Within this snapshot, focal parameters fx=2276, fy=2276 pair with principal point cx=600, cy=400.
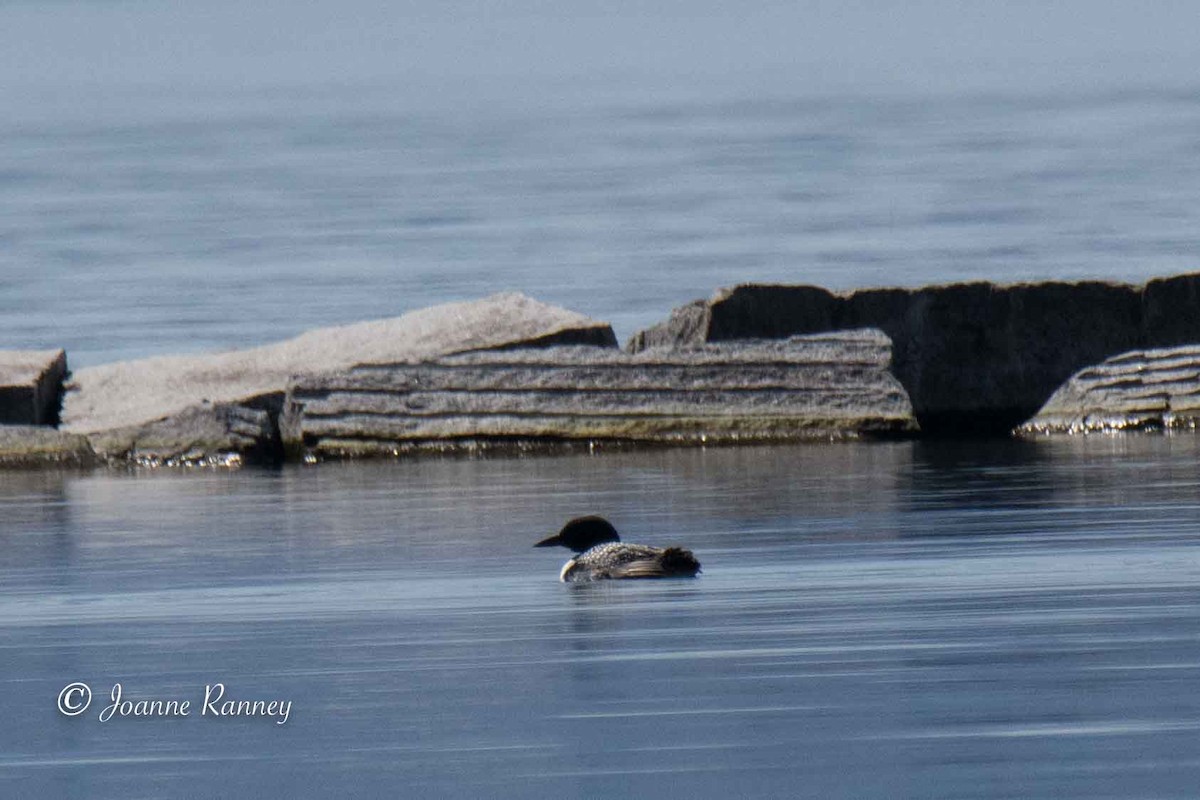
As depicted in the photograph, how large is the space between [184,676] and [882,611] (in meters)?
2.05

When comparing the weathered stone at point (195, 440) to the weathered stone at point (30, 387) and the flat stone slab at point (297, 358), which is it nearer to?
the flat stone slab at point (297, 358)

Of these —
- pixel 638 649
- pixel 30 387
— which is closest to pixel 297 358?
pixel 30 387

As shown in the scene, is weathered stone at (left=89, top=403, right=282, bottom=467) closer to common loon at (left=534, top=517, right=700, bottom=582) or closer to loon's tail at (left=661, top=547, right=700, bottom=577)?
common loon at (left=534, top=517, right=700, bottom=582)

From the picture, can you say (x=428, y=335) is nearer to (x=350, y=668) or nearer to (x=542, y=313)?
(x=542, y=313)

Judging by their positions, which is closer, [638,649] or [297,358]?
[638,649]

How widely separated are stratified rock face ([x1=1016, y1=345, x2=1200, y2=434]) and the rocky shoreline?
0.01m

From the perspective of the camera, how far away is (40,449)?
1648 cm

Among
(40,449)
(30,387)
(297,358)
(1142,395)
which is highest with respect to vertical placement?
(297,358)

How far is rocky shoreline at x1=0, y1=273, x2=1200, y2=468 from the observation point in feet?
53.6

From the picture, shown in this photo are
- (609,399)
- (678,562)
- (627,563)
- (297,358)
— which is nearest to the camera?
(678,562)

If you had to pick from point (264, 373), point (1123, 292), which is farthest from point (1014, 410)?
point (264, 373)

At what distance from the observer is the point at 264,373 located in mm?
18141

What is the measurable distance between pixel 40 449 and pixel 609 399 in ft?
13.6

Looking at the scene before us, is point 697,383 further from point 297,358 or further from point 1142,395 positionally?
point 297,358
